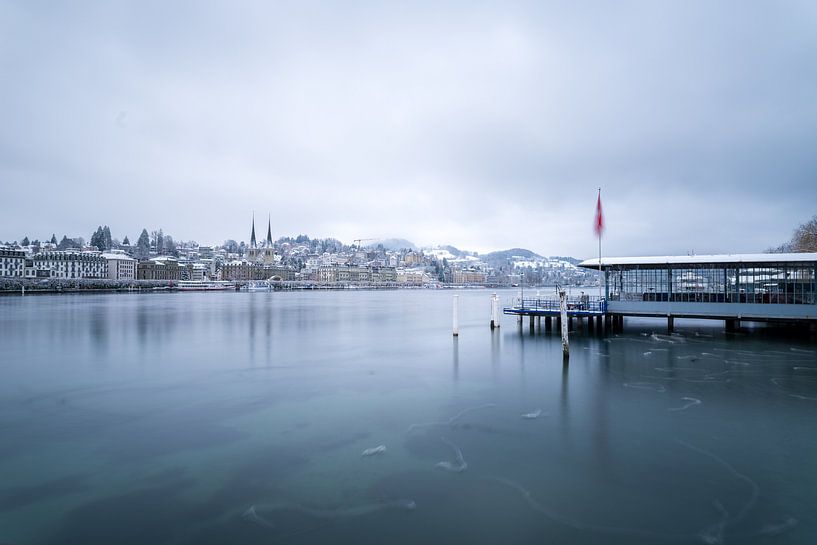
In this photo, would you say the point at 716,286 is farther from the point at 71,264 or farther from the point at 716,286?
the point at 71,264

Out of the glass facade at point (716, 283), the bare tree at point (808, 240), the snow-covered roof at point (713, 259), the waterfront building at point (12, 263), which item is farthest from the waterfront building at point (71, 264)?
the bare tree at point (808, 240)

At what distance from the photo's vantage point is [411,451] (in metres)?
12.0

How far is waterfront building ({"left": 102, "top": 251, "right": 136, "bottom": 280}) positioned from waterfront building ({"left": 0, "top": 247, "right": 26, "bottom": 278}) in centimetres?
2597

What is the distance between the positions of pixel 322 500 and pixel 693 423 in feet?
35.6

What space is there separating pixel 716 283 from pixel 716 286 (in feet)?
0.71

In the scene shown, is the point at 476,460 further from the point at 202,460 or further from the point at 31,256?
the point at 31,256

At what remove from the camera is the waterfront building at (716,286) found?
3055cm

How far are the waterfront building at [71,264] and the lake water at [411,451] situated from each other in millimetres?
165873

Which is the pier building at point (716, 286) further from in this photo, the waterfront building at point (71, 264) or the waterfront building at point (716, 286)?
the waterfront building at point (71, 264)

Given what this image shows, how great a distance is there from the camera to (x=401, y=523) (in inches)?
340

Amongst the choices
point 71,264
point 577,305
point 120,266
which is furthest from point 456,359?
point 120,266

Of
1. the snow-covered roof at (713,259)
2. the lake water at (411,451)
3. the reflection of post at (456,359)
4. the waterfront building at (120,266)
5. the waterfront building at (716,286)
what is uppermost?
the waterfront building at (120,266)

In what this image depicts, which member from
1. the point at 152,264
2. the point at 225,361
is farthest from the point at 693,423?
the point at 152,264

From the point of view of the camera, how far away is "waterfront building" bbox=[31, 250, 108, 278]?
159500 millimetres
